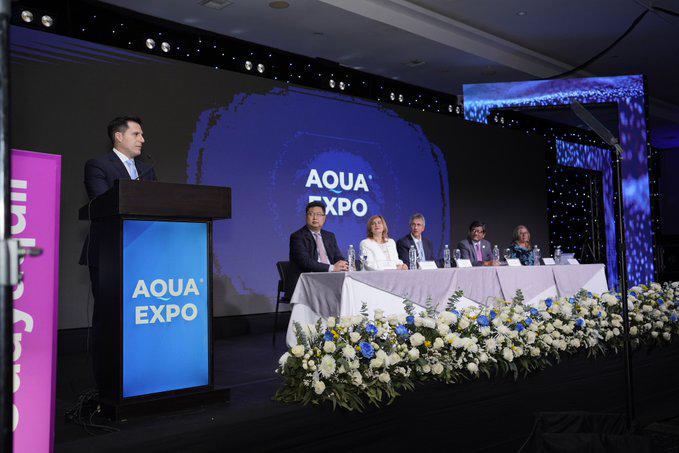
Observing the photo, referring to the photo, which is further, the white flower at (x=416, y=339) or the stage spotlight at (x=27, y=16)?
the stage spotlight at (x=27, y=16)

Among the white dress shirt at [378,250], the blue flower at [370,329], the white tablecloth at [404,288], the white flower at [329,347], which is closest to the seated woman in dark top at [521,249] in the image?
the white tablecloth at [404,288]

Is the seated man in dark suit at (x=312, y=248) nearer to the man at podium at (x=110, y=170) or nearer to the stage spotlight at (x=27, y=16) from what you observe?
the man at podium at (x=110, y=170)

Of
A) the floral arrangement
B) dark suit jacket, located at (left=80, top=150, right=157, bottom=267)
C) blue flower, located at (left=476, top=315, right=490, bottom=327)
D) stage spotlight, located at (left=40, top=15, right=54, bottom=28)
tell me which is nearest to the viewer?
the floral arrangement

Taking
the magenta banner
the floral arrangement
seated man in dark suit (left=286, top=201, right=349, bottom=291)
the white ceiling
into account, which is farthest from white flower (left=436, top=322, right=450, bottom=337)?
the white ceiling

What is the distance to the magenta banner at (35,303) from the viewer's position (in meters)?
1.55

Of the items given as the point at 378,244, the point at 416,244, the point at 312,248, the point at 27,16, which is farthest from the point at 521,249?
the point at 27,16

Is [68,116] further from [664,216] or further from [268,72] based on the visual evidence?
[664,216]

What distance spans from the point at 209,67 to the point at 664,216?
12154mm

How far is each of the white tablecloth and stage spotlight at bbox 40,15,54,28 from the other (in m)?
3.09

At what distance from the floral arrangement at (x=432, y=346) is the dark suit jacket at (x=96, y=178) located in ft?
3.26

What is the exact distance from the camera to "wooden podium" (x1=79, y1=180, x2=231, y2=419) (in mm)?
2396

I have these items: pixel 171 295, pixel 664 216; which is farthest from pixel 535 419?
pixel 664 216

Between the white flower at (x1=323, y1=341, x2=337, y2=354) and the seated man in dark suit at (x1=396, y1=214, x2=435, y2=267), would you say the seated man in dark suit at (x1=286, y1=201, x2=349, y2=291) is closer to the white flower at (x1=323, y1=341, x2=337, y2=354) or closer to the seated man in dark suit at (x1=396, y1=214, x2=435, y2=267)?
the seated man in dark suit at (x1=396, y1=214, x2=435, y2=267)

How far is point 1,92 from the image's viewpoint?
2.81 feet
